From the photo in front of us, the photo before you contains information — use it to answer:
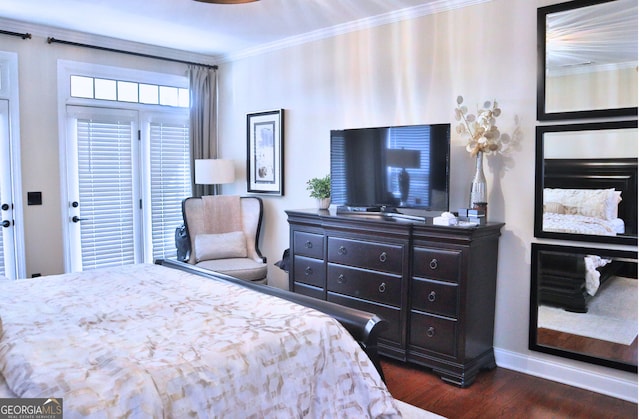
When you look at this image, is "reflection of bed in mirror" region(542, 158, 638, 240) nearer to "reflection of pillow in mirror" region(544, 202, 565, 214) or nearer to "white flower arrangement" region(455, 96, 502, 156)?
"reflection of pillow in mirror" region(544, 202, 565, 214)

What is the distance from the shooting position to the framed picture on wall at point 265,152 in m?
4.89

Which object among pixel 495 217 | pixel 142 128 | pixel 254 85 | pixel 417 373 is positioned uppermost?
pixel 254 85

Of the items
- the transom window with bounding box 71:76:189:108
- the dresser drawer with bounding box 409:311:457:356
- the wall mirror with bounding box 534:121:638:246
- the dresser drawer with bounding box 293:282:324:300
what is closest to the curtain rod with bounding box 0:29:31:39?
the transom window with bounding box 71:76:189:108

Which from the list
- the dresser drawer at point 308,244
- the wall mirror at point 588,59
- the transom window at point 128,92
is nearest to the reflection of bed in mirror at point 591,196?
the wall mirror at point 588,59

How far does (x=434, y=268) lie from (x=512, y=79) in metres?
1.38

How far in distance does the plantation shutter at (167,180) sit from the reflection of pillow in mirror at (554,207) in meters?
3.64

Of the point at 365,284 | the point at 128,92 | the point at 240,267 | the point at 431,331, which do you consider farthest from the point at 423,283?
the point at 128,92

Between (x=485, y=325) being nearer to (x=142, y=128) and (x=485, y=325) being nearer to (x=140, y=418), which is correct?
(x=140, y=418)

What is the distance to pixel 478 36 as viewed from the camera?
346 centimetres

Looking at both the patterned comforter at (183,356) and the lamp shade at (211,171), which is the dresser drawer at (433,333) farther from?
the lamp shade at (211,171)

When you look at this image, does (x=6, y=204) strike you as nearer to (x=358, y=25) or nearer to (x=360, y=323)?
(x=358, y=25)

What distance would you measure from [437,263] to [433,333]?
18.3 inches

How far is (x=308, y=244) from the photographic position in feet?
13.0

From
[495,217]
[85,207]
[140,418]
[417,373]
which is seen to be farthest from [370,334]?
[85,207]
